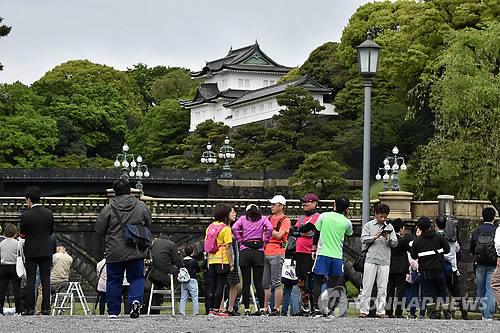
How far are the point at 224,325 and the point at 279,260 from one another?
3.83m

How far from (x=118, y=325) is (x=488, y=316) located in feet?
21.2

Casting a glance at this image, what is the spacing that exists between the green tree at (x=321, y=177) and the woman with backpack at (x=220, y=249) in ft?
149

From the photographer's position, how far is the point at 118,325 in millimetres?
14461

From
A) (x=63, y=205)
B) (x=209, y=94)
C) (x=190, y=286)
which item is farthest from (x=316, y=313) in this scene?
(x=209, y=94)

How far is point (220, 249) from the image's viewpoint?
18.0 meters

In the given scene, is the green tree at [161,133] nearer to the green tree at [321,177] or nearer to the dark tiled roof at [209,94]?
the dark tiled roof at [209,94]

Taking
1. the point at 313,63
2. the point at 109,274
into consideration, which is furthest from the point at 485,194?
the point at 313,63

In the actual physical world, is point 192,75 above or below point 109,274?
above

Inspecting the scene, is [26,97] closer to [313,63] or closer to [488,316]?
[313,63]

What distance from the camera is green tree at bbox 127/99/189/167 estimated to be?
97.2m

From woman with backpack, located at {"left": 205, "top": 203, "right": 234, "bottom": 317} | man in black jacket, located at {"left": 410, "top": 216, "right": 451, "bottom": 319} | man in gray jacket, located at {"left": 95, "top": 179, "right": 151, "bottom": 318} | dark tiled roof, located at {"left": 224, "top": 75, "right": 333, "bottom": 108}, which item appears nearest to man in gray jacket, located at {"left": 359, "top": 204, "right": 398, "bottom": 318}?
Answer: man in black jacket, located at {"left": 410, "top": 216, "right": 451, "bottom": 319}

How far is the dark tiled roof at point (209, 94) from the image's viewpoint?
106625mm

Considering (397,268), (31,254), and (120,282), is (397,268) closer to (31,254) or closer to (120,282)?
(120,282)

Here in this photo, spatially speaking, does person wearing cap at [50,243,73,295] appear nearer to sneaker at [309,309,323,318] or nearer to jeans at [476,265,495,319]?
sneaker at [309,309,323,318]
